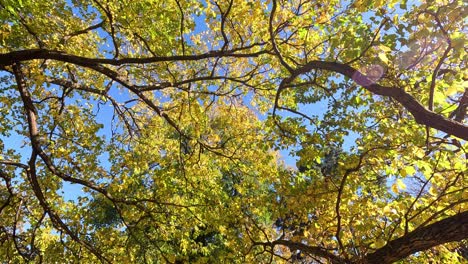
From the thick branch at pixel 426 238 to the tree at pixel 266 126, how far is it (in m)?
0.01

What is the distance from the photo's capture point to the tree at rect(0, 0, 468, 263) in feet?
14.3

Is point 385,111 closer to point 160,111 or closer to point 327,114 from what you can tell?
point 327,114

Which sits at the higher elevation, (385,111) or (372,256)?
(385,111)

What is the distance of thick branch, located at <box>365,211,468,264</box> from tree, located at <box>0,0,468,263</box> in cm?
1

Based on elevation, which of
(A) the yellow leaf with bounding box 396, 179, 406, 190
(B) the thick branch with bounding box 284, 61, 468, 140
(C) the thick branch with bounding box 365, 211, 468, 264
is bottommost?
(C) the thick branch with bounding box 365, 211, 468, 264

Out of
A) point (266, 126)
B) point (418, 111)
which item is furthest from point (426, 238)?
point (266, 126)

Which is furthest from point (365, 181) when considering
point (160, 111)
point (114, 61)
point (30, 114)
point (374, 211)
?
point (30, 114)

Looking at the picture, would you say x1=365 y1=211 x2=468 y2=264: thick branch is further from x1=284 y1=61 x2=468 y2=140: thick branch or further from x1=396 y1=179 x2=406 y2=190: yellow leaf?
x1=284 y1=61 x2=468 y2=140: thick branch

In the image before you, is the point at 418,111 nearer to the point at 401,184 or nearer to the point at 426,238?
the point at 401,184

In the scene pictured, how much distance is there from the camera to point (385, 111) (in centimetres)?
638

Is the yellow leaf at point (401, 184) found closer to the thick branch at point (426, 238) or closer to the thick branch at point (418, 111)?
the thick branch at point (426, 238)

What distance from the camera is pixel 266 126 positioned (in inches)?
282

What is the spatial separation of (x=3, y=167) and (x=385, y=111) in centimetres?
777

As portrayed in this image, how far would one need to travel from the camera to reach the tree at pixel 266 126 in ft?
14.3
